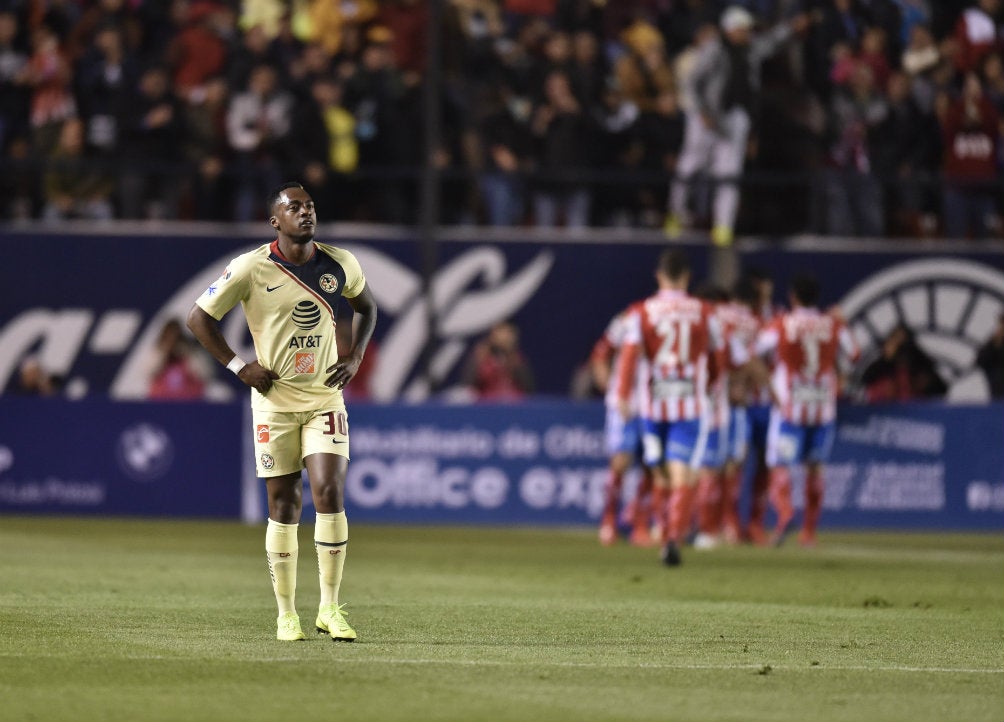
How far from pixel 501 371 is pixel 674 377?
588 cm

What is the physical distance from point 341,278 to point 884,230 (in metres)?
13.7

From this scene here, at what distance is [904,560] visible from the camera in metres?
16.4

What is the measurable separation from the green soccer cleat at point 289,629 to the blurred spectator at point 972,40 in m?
15.3

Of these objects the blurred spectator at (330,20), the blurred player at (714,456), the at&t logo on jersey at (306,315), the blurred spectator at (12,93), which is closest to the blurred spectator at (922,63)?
the blurred player at (714,456)

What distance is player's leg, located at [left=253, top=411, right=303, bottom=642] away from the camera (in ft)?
30.6

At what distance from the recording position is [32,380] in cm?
2106

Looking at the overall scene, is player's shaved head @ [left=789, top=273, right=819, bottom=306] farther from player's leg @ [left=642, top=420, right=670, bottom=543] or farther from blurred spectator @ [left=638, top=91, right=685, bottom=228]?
blurred spectator @ [left=638, top=91, right=685, bottom=228]

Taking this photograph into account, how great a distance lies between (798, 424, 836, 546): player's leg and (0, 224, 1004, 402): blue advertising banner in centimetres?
419

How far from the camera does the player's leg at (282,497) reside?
9.33 metres

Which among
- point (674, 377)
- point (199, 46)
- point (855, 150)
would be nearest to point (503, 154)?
point (199, 46)

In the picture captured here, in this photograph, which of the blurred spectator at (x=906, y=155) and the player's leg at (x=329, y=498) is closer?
the player's leg at (x=329, y=498)

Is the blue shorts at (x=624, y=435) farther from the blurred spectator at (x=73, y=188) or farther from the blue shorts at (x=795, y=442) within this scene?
the blurred spectator at (x=73, y=188)

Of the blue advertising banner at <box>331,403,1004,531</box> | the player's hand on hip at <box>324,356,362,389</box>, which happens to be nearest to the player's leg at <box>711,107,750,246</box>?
the blue advertising banner at <box>331,403,1004,531</box>

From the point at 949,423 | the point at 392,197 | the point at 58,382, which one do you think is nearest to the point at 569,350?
the point at 392,197
